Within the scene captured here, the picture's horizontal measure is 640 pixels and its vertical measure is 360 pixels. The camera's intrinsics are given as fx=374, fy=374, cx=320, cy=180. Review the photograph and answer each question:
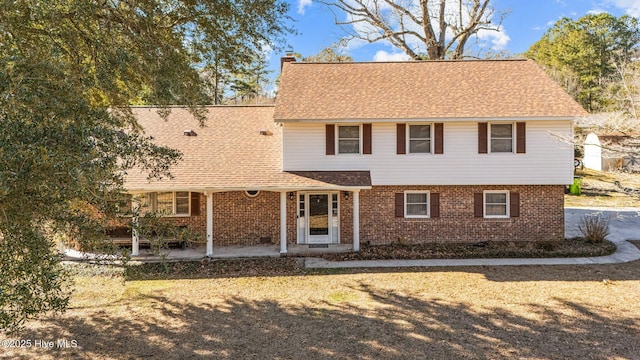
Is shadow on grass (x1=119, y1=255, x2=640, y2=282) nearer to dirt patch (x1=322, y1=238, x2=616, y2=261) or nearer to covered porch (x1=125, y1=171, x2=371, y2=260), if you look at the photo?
dirt patch (x1=322, y1=238, x2=616, y2=261)

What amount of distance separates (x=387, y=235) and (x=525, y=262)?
4.64m

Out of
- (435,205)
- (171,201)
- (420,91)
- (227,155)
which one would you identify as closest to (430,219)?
(435,205)

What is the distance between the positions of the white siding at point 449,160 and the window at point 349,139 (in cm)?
27

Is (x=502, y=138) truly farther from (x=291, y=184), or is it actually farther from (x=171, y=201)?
(x=171, y=201)

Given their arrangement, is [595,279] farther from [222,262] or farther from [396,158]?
[222,262]

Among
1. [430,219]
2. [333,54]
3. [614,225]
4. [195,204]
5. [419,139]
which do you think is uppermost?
[333,54]

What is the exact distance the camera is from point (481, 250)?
13211mm

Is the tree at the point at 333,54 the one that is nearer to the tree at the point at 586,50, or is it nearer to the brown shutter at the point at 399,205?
the brown shutter at the point at 399,205

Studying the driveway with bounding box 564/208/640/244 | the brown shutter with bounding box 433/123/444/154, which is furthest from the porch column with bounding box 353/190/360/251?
the driveway with bounding box 564/208/640/244

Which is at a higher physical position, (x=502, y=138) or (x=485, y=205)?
(x=502, y=138)

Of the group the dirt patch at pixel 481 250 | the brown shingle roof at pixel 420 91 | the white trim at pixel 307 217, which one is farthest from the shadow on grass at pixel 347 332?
the brown shingle roof at pixel 420 91

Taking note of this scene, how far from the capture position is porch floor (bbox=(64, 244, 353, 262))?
12.7m

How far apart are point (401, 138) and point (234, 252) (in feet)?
24.2

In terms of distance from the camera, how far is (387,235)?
46.8 feet
